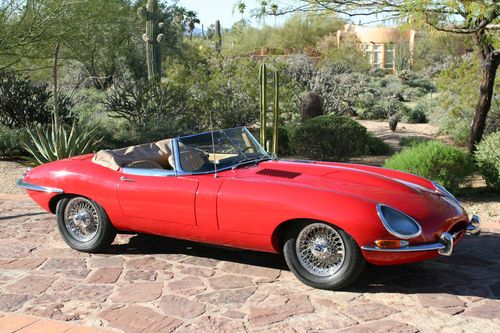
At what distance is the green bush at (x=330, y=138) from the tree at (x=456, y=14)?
79.7 inches

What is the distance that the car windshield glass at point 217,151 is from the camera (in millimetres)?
5207

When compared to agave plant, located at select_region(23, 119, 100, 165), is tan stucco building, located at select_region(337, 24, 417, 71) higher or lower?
higher

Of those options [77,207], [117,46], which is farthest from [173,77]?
[117,46]

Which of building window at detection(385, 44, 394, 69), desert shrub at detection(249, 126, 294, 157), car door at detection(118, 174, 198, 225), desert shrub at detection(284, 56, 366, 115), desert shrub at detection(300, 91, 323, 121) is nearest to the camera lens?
car door at detection(118, 174, 198, 225)

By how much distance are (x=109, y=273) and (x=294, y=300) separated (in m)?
1.68

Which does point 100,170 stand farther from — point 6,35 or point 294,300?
point 6,35

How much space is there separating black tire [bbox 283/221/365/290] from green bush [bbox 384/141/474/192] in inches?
150

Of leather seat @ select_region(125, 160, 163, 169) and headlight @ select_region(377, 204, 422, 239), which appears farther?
leather seat @ select_region(125, 160, 163, 169)

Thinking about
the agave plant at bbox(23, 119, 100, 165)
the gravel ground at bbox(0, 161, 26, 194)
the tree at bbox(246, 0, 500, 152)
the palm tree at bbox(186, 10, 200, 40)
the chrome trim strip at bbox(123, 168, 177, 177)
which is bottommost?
the gravel ground at bbox(0, 161, 26, 194)

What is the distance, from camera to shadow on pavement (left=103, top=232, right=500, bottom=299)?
15.2ft

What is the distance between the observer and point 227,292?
15.1 feet

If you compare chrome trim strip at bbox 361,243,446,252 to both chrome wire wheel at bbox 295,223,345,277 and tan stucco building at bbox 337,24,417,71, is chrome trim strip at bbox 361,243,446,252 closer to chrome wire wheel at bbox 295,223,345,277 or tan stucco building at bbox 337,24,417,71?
chrome wire wheel at bbox 295,223,345,277

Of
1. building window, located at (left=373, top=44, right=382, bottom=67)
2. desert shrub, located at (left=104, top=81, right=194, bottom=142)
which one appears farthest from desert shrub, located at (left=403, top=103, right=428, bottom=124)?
building window, located at (left=373, top=44, right=382, bottom=67)

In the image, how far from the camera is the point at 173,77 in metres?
15.1
